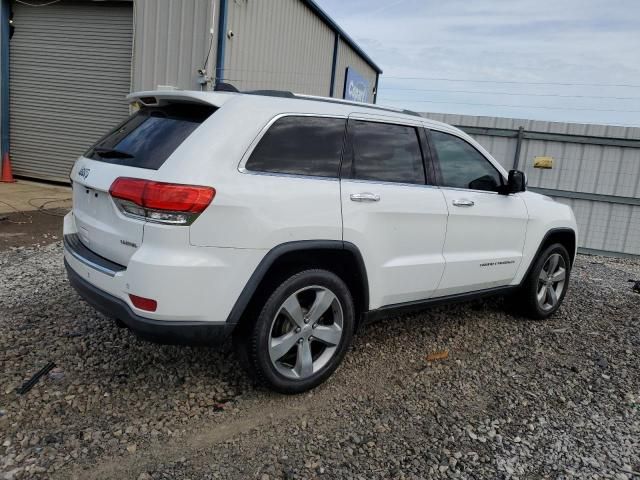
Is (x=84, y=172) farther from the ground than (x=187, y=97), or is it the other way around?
(x=187, y=97)

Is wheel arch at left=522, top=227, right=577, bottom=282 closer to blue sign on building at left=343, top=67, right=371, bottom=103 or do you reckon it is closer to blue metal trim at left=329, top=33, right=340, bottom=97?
blue metal trim at left=329, top=33, right=340, bottom=97

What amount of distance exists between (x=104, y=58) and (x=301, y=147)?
7.45 meters

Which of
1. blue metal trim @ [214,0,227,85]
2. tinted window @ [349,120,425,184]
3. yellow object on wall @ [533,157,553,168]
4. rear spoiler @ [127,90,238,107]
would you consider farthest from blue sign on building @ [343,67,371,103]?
rear spoiler @ [127,90,238,107]

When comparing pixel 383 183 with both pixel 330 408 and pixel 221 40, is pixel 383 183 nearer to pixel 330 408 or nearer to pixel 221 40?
pixel 330 408

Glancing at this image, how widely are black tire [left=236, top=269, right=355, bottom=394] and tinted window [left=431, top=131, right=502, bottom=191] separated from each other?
1261 mm

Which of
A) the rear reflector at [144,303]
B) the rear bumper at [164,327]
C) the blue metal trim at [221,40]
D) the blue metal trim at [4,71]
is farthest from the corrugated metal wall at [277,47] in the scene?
the rear reflector at [144,303]

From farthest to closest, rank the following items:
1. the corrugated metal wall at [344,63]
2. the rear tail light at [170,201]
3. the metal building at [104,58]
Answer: the corrugated metal wall at [344,63] < the metal building at [104,58] < the rear tail light at [170,201]

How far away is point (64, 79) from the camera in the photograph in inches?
372

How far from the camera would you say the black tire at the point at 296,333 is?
2.90m

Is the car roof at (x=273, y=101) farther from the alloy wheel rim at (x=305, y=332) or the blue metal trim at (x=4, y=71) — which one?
the blue metal trim at (x=4, y=71)

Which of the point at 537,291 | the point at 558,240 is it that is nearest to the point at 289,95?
the point at 537,291

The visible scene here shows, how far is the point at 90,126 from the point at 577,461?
919 centimetres

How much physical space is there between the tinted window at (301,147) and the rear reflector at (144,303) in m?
0.85

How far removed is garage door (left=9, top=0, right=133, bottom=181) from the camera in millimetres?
8992
